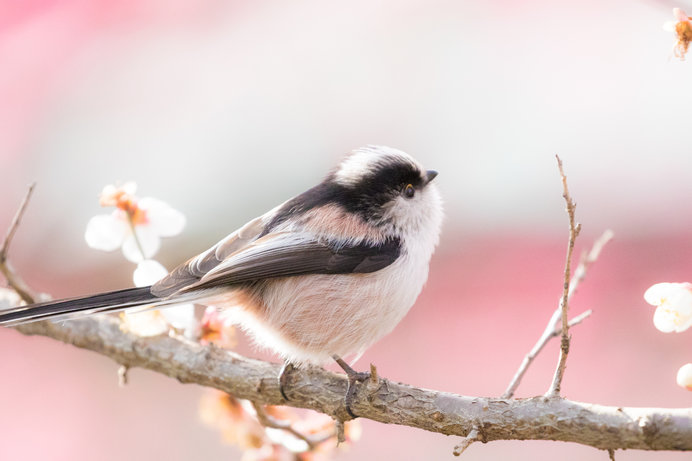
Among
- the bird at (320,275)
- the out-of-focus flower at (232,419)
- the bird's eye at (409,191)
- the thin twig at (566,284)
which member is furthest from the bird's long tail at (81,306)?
the thin twig at (566,284)

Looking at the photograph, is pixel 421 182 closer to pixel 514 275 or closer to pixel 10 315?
pixel 10 315

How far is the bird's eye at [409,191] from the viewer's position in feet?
5.98

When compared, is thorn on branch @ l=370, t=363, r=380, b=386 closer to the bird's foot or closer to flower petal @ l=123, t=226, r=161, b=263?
the bird's foot

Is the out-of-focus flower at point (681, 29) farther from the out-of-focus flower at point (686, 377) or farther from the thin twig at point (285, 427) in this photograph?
the thin twig at point (285, 427)

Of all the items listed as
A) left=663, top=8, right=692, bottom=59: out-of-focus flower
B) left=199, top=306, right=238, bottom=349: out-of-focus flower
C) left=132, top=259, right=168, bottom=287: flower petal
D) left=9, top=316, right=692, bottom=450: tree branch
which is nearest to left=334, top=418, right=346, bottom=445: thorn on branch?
left=9, top=316, right=692, bottom=450: tree branch

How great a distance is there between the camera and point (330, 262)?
A: 1.67 m

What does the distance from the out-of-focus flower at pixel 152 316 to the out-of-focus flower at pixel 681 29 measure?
3.62ft

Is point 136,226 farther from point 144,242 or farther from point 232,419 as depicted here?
point 232,419

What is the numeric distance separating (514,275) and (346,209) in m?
1.40

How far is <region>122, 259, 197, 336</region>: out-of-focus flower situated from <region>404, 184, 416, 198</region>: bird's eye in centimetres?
61

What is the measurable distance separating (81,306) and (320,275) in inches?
20.8

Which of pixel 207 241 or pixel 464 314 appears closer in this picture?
pixel 464 314

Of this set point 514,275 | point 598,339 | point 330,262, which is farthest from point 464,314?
point 330,262

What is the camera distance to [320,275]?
1669mm
